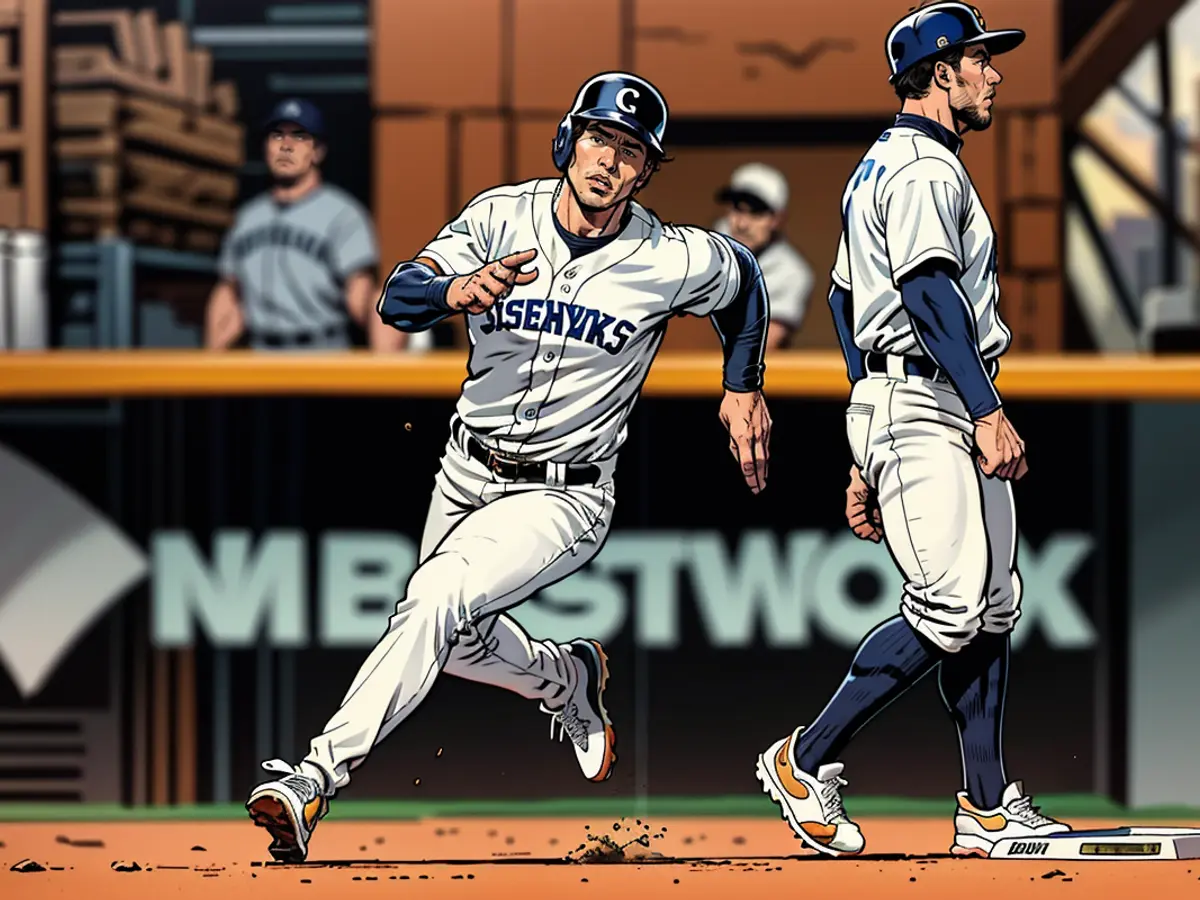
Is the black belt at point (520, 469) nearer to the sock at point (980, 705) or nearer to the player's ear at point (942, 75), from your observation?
the sock at point (980, 705)

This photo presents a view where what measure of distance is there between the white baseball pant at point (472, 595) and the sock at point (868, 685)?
2.31 feet

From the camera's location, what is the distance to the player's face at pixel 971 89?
4820 mm

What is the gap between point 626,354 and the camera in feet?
15.7

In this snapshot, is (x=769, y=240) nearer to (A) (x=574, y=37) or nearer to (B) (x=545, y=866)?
(A) (x=574, y=37)

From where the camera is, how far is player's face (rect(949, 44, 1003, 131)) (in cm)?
482

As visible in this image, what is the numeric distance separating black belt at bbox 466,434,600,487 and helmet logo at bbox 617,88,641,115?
0.98 metres

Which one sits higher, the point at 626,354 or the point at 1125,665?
the point at 626,354

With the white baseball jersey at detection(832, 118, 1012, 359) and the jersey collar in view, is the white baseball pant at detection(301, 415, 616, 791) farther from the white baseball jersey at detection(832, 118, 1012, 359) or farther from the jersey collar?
the jersey collar

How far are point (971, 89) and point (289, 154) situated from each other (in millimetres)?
2113

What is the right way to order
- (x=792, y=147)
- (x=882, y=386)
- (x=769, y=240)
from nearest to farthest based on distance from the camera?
Result: (x=882, y=386), (x=769, y=240), (x=792, y=147)

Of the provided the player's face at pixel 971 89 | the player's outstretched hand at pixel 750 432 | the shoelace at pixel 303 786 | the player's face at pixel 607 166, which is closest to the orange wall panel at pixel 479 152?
the player's face at pixel 607 166

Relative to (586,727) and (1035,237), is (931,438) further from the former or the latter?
(586,727)

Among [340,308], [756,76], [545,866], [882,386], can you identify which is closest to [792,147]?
[756,76]

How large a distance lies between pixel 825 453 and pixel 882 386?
29 cm
